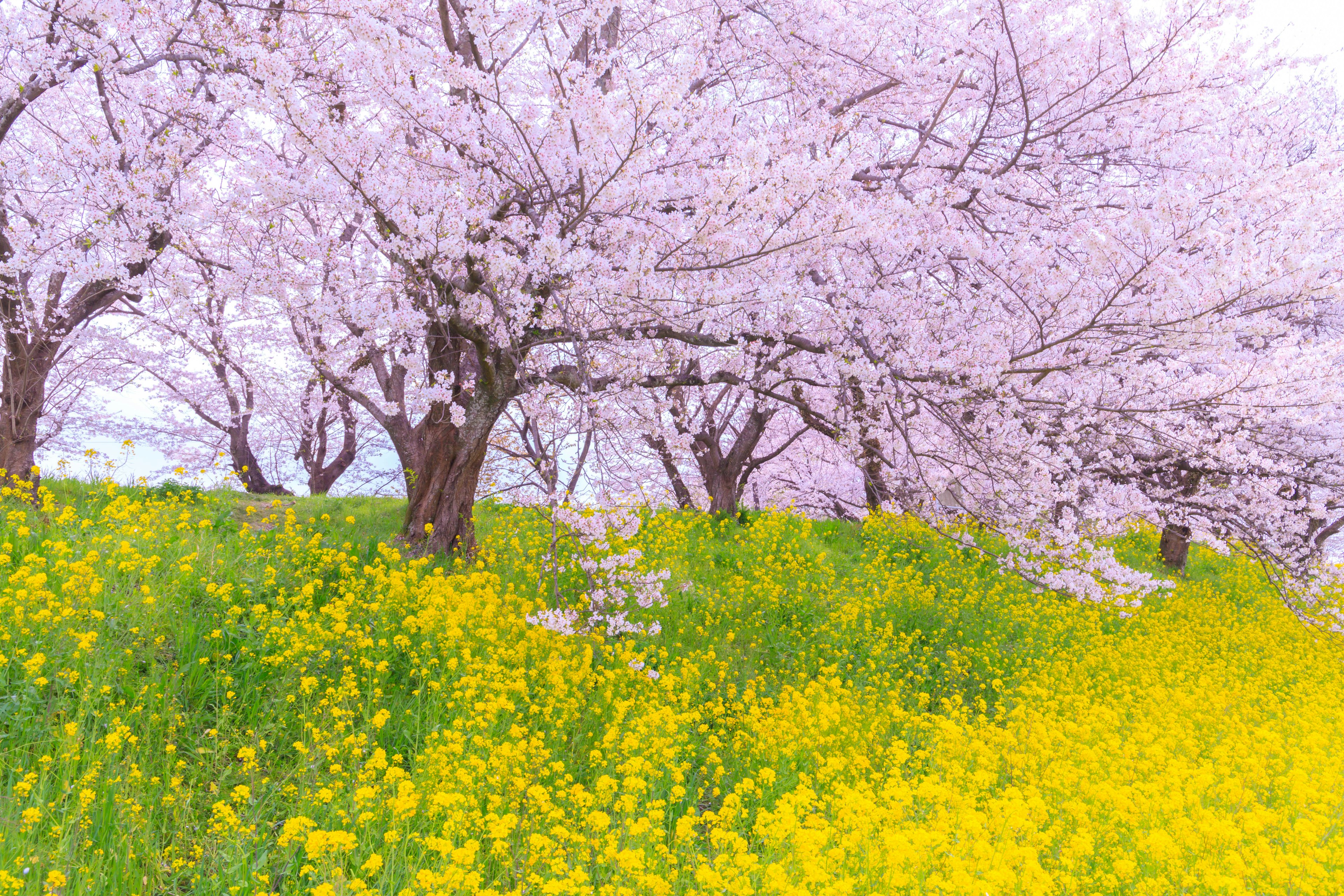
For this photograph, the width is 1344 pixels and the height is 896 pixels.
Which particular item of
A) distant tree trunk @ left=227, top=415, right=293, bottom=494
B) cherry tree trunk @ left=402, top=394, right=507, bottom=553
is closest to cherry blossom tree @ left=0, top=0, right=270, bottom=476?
cherry tree trunk @ left=402, top=394, right=507, bottom=553

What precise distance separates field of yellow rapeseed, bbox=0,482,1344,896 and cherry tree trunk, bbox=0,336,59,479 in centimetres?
215

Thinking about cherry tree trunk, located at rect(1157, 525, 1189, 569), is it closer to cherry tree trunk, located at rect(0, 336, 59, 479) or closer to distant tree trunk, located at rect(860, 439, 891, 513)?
distant tree trunk, located at rect(860, 439, 891, 513)

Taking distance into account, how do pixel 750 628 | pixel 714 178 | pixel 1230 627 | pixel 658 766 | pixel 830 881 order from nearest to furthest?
pixel 830 881, pixel 658 766, pixel 714 178, pixel 750 628, pixel 1230 627

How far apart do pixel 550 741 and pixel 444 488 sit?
12.1ft

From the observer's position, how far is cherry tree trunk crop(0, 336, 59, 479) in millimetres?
10508

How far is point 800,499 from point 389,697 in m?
16.2

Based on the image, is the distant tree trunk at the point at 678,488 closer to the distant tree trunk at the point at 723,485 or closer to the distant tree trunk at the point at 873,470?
the distant tree trunk at the point at 723,485

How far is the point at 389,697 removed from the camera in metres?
5.59

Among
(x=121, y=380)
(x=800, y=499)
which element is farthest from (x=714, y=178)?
(x=121, y=380)

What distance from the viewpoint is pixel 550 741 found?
5.39m

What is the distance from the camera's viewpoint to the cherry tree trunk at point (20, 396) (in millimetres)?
10508

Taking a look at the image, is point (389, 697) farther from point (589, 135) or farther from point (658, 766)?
point (589, 135)

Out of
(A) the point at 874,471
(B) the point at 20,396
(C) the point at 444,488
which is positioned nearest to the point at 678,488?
(A) the point at 874,471

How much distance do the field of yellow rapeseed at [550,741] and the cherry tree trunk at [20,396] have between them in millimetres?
2150
